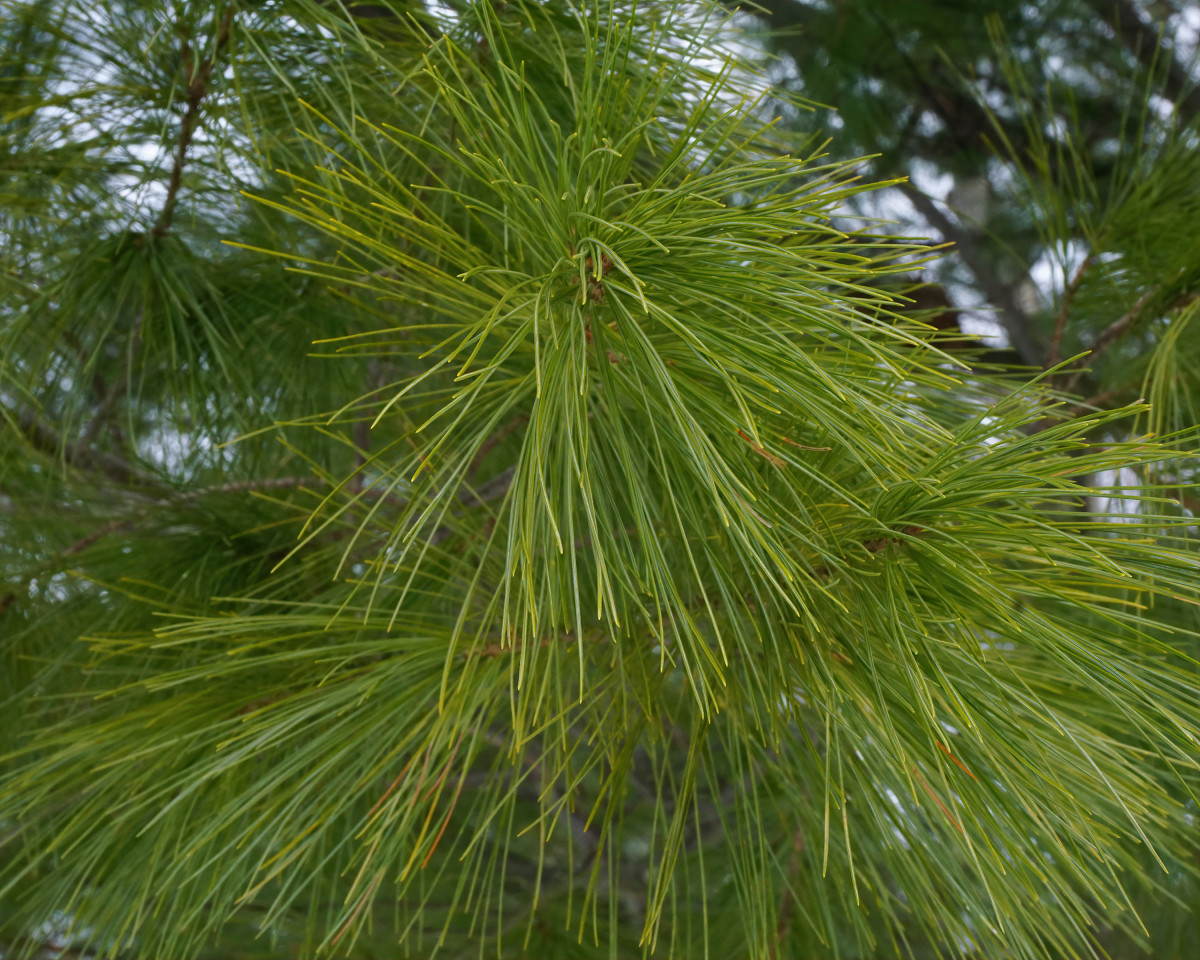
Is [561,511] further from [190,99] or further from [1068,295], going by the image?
[1068,295]

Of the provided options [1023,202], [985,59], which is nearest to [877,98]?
[985,59]

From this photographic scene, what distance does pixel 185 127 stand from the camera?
57 centimetres

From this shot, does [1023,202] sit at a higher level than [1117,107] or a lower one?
lower

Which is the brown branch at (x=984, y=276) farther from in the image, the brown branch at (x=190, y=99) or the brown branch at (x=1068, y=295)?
the brown branch at (x=190, y=99)

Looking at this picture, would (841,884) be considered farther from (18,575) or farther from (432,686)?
(18,575)

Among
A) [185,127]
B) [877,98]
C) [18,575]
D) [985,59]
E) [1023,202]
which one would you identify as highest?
[985,59]

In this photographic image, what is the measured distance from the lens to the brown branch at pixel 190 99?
1.76ft

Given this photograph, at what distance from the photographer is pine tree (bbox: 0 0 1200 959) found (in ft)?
1.11

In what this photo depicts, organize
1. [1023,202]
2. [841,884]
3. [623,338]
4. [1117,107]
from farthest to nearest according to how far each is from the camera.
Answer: [1117,107]
[1023,202]
[841,884]
[623,338]

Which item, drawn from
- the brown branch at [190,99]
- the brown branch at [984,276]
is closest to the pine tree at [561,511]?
the brown branch at [190,99]

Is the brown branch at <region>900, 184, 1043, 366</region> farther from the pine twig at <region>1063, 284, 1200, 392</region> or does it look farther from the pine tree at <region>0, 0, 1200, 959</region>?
the pine twig at <region>1063, 284, 1200, 392</region>

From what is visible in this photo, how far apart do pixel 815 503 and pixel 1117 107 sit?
1.45 m

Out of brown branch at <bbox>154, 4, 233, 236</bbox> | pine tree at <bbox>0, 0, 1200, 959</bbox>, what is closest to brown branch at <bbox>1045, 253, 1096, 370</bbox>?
pine tree at <bbox>0, 0, 1200, 959</bbox>

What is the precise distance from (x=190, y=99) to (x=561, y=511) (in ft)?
1.31
